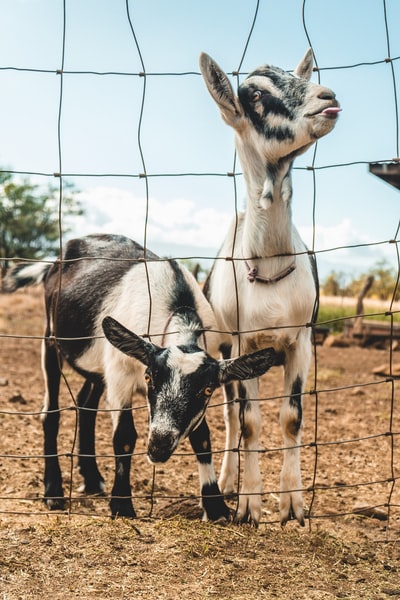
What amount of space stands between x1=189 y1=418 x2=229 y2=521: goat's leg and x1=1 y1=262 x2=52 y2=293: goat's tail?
6.45 feet

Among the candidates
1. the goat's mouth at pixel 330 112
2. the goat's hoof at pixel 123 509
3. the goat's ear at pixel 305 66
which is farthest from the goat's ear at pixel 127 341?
the goat's ear at pixel 305 66

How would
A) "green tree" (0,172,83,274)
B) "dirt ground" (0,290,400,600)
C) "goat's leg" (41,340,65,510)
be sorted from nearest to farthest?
"dirt ground" (0,290,400,600)
"goat's leg" (41,340,65,510)
"green tree" (0,172,83,274)

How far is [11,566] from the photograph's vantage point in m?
3.56

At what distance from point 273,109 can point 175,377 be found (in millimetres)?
1443

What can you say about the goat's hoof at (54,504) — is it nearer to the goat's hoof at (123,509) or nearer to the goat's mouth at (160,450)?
the goat's hoof at (123,509)

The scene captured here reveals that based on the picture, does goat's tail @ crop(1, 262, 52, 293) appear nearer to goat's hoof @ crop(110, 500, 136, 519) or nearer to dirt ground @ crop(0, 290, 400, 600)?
dirt ground @ crop(0, 290, 400, 600)

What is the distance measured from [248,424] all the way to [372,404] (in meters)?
4.72

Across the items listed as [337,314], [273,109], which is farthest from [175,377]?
[337,314]

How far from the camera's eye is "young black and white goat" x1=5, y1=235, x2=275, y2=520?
3873mm

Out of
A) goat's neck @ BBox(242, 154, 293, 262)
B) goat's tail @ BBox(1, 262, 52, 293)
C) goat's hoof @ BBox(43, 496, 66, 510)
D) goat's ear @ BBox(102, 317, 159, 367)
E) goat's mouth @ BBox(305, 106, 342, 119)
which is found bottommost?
goat's hoof @ BBox(43, 496, 66, 510)

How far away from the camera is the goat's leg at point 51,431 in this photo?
500cm

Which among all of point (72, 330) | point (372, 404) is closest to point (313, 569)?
point (72, 330)

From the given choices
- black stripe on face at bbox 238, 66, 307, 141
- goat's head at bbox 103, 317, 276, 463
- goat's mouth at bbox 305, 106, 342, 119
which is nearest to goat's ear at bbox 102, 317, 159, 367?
goat's head at bbox 103, 317, 276, 463

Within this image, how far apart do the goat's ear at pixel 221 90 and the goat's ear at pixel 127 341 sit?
1.22 metres
